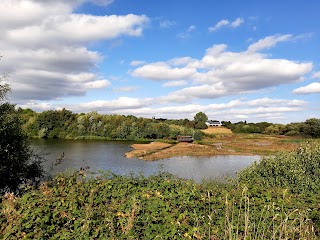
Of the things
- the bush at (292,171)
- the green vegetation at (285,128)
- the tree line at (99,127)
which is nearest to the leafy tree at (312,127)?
the green vegetation at (285,128)

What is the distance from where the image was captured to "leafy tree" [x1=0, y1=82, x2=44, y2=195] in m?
17.6

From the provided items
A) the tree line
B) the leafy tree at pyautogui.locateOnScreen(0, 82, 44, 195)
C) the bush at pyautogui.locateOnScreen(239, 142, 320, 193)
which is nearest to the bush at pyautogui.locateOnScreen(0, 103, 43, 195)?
the leafy tree at pyautogui.locateOnScreen(0, 82, 44, 195)

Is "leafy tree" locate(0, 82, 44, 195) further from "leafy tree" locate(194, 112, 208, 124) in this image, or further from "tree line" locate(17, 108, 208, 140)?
"leafy tree" locate(194, 112, 208, 124)

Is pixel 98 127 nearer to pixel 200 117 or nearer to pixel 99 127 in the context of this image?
pixel 99 127

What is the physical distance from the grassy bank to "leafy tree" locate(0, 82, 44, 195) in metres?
10.2

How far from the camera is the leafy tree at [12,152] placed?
1756 centimetres

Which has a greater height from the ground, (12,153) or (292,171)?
(12,153)

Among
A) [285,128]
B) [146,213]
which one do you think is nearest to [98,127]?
[285,128]

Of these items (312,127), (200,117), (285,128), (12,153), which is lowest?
(12,153)

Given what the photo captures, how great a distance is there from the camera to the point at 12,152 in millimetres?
18125

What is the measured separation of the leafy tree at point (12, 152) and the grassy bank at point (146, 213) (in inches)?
402

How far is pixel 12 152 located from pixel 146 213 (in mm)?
14282

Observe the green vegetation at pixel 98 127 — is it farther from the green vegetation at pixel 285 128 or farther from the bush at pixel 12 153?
the bush at pixel 12 153

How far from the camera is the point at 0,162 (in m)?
17.1
